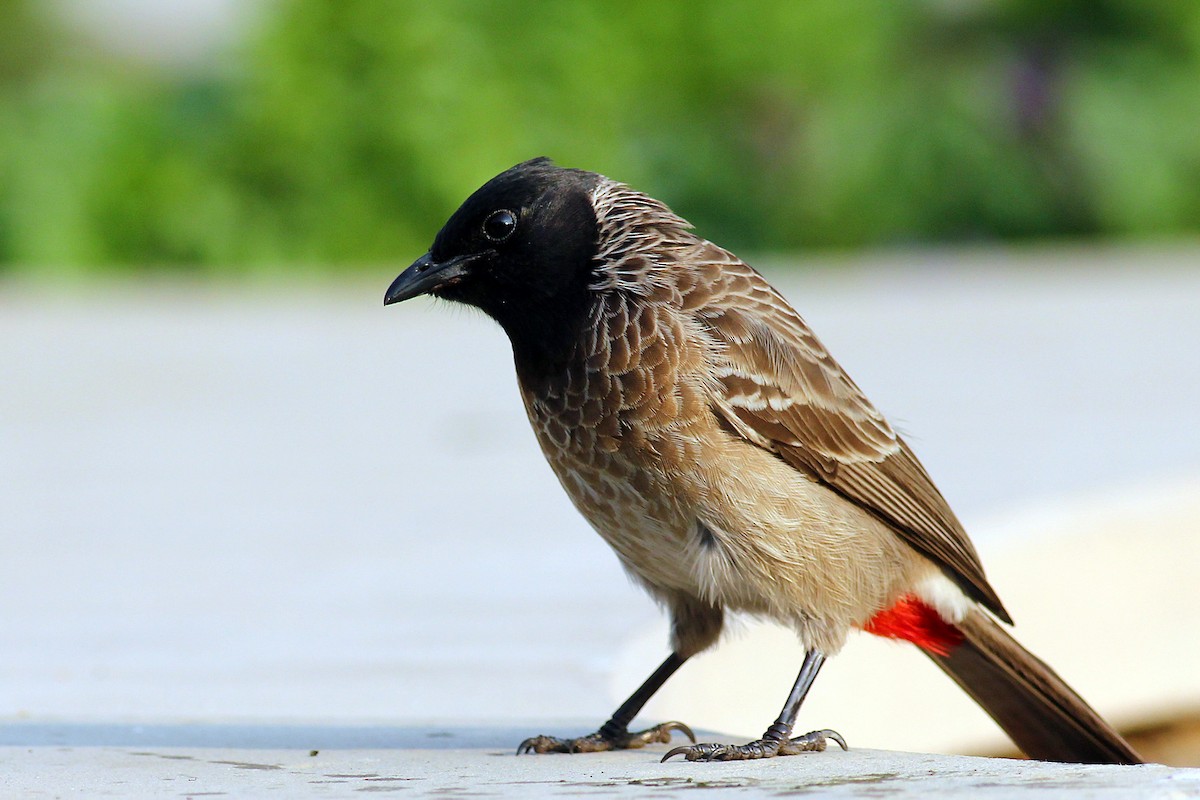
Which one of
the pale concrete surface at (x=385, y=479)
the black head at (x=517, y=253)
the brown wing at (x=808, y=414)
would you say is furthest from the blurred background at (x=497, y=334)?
the black head at (x=517, y=253)

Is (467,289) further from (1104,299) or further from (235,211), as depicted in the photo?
(235,211)

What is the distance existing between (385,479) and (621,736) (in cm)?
345

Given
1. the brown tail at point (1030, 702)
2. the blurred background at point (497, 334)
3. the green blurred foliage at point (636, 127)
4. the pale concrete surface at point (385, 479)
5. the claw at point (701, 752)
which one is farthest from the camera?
the green blurred foliage at point (636, 127)

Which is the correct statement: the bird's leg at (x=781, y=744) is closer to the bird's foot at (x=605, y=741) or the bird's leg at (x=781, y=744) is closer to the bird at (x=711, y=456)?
the bird at (x=711, y=456)

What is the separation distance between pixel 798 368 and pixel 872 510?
0.37 m

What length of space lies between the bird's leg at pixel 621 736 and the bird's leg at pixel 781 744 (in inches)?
8.6

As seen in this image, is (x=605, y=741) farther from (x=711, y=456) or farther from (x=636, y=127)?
(x=636, y=127)

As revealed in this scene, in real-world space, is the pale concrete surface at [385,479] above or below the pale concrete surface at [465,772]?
above

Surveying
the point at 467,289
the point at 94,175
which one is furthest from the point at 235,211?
the point at 467,289

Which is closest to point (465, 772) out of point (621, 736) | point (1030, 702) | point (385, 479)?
point (621, 736)

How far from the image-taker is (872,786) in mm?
2791

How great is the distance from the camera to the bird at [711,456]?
3.45 meters

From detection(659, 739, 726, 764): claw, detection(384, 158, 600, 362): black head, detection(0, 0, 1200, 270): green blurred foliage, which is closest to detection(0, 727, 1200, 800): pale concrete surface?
detection(659, 739, 726, 764): claw

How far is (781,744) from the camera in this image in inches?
134
